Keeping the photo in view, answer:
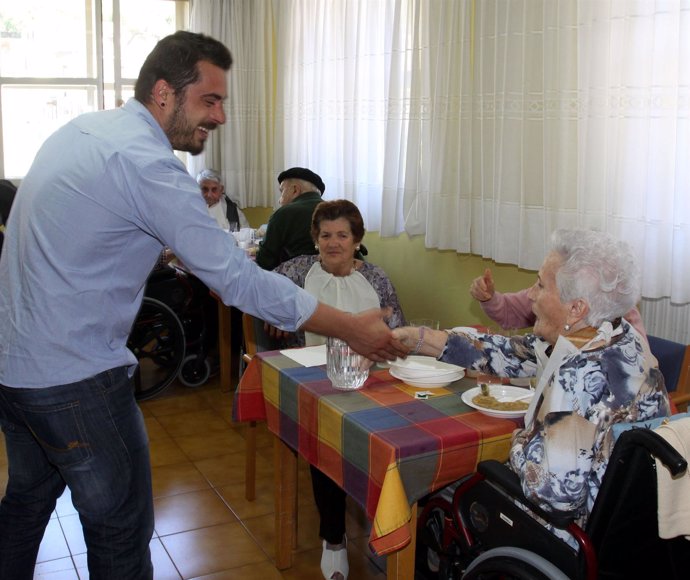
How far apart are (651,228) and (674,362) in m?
0.45

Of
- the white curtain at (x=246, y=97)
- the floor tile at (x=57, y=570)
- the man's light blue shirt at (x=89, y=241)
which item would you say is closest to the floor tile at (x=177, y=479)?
the floor tile at (x=57, y=570)

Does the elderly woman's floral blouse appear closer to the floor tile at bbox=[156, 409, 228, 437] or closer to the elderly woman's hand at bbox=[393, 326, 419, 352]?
the elderly woman's hand at bbox=[393, 326, 419, 352]

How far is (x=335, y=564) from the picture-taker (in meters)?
2.40

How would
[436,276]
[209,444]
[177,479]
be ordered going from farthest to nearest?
[436,276], [209,444], [177,479]

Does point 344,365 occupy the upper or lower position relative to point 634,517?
upper

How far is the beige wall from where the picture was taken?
332cm

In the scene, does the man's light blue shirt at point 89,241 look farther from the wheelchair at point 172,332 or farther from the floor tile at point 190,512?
the wheelchair at point 172,332

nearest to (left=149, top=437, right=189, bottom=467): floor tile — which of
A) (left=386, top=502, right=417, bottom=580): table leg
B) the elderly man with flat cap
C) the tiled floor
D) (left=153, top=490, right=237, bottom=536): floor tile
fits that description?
the tiled floor

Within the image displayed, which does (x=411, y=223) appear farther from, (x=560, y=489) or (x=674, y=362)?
(x=560, y=489)

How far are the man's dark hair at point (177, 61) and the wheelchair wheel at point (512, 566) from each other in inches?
47.1

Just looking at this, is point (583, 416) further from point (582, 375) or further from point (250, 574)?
point (250, 574)

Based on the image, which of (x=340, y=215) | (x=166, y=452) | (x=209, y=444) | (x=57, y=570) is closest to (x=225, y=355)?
(x=209, y=444)

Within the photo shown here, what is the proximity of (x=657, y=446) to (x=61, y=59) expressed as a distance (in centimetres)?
538

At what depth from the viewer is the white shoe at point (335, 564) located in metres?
2.40
